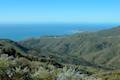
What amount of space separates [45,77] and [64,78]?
95 centimetres

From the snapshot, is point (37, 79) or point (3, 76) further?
point (37, 79)

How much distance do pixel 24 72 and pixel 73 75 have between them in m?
2.12

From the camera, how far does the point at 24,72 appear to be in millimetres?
14070

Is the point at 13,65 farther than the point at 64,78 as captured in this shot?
Yes

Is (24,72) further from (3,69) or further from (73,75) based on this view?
(73,75)

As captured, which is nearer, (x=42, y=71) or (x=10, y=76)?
(x=10, y=76)

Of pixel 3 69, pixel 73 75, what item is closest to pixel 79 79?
pixel 73 75

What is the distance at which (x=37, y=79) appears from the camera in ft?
47.2

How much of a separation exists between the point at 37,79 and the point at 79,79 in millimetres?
1843

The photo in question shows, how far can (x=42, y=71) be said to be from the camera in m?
14.8

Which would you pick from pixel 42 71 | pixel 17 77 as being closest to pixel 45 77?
pixel 42 71

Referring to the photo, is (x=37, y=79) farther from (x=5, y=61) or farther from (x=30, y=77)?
(x=5, y=61)

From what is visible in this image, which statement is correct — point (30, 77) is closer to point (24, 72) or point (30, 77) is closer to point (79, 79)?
point (24, 72)

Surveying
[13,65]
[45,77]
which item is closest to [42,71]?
[45,77]
